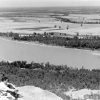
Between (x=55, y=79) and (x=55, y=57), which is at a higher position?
(x=55, y=79)

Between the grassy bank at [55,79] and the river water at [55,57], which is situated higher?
the grassy bank at [55,79]

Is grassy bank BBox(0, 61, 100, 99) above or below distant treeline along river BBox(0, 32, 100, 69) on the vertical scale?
above

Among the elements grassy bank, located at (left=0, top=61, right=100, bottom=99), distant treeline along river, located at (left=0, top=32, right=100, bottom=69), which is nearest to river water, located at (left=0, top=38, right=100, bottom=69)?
distant treeline along river, located at (left=0, top=32, right=100, bottom=69)

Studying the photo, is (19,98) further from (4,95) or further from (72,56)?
(72,56)

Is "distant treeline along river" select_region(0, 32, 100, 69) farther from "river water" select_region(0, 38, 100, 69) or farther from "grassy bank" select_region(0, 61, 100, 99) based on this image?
"grassy bank" select_region(0, 61, 100, 99)

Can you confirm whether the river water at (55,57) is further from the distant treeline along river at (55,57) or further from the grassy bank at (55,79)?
the grassy bank at (55,79)

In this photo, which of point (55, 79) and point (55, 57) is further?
point (55, 57)

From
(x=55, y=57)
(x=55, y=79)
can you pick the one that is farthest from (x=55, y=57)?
(x=55, y=79)

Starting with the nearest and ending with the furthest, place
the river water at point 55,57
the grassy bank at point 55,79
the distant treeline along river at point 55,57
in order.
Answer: the grassy bank at point 55,79 → the river water at point 55,57 → the distant treeline along river at point 55,57

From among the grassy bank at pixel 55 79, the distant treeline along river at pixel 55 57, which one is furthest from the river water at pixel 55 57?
the grassy bank at pixel 55 79

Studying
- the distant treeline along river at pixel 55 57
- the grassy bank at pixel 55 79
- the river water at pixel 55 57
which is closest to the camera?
the grassy bank at pixel 55 79

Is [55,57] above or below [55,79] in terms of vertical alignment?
below

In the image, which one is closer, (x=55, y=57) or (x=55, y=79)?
(x=55, y=79)

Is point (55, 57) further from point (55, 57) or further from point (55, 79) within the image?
point (55, 79)
